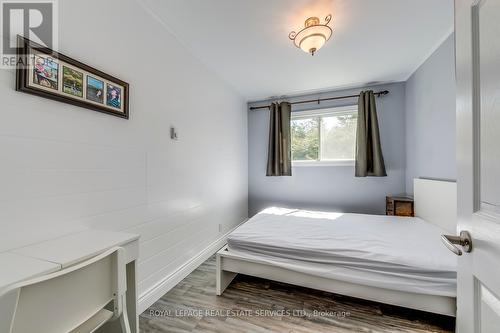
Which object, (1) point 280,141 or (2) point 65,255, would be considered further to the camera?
(1) point 280,141

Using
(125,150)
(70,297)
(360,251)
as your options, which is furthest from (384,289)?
(125,150)

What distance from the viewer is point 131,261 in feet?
4.00

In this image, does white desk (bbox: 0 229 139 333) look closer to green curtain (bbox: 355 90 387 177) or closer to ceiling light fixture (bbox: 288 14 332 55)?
ceiling light fixture (bbox: 288 14 332 55)

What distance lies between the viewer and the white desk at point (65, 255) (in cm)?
80

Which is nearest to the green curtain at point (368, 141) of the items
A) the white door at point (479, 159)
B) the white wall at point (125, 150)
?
the white wall at point (125, 150)

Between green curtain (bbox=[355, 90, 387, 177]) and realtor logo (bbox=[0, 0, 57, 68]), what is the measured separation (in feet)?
11.5

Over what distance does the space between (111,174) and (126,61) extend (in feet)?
2.90

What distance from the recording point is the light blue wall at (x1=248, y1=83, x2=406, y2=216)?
322 centimetres

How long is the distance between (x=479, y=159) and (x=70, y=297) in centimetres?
146

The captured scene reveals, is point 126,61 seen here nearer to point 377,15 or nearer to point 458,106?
point 458,106

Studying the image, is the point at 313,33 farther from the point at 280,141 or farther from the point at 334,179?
the point at 334,179

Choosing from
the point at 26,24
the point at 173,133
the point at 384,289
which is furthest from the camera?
the point at 173,133

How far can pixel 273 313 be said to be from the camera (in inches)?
67.4

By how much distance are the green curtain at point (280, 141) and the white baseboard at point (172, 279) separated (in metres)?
1.63
